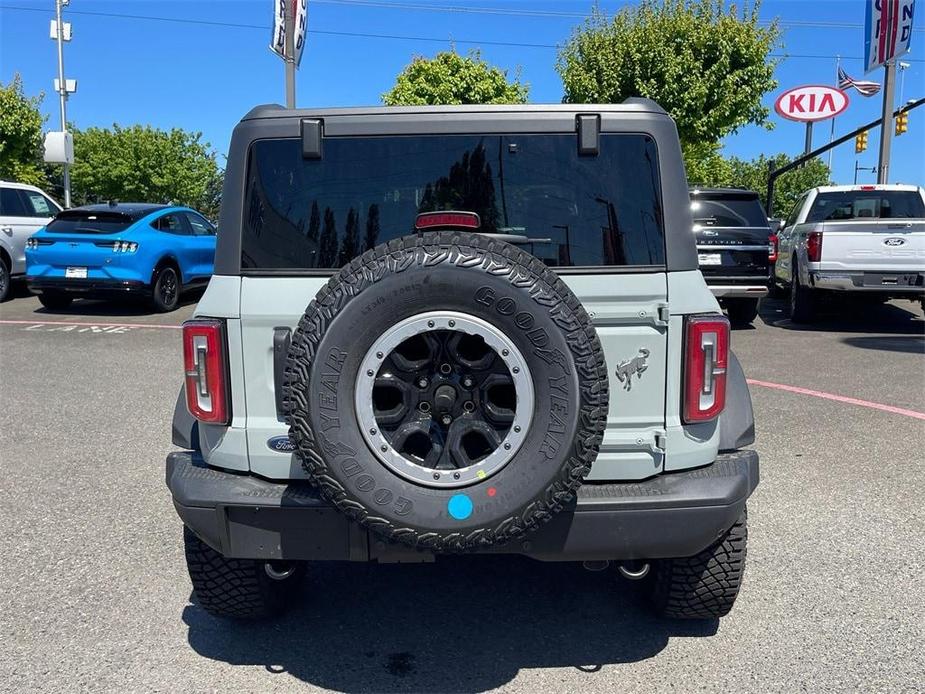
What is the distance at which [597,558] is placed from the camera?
259 cm

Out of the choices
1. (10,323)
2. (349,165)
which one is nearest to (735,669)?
(349,165)

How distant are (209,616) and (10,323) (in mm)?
9592

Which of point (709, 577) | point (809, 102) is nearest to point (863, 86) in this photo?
point (809, 102)

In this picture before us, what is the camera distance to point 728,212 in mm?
10820

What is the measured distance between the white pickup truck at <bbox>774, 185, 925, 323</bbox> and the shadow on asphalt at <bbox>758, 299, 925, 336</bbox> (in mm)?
379

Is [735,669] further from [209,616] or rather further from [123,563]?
[123,563]

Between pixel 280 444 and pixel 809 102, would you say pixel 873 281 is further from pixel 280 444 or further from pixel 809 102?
pixel 809 102

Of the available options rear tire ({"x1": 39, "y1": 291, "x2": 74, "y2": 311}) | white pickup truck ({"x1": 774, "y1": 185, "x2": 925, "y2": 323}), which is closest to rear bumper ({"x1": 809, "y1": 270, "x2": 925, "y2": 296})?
white pickup truck ({"x1": 774, "y1": 185, "x2": 925, "y2": 323})

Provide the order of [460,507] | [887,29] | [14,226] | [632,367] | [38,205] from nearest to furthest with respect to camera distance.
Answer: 1. [460,507]
2. [632,367]
3. [14,226]
4. [38,205]
5. [887,29]

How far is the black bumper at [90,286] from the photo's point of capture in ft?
37.4

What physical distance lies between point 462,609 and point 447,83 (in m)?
25.1

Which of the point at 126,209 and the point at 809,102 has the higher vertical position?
the point at 809,102

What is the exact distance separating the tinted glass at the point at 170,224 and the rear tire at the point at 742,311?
8355mm

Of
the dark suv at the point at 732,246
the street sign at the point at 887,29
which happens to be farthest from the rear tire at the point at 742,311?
the street sign at the point at 887,29
